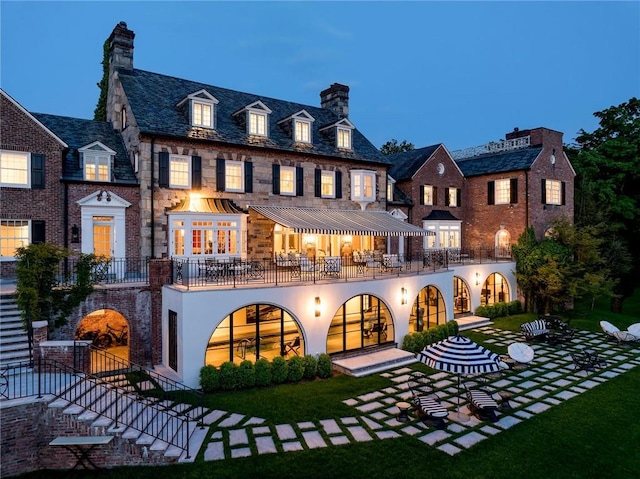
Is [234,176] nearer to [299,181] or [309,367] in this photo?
[299,181]

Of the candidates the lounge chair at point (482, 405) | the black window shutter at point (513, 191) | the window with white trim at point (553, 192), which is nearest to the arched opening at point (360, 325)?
the lounge chair at point (482, 405)

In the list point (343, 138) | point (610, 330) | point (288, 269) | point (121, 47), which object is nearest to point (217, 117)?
point (121, 47)

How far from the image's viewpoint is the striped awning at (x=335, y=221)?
69.0 ft

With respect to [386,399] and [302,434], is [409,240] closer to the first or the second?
[386,399]

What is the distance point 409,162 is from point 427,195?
11.6 feet

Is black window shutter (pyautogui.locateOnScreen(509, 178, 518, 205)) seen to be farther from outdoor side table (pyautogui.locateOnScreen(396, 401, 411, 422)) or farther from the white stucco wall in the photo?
outdoor side table (pyautogui.locateOnScreen(396, 401, 411, 422))

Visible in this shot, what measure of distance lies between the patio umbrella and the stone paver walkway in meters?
1.20

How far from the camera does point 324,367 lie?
17188 millimetres

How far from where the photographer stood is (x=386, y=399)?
14.7 metres

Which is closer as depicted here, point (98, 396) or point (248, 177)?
point (98, 396)

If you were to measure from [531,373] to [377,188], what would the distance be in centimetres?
1640

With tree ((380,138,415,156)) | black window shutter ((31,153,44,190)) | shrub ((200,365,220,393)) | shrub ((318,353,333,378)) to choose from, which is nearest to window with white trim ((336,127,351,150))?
shrub ((318,353,333,378))

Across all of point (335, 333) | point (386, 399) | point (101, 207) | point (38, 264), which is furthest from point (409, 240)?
point (38, 264)

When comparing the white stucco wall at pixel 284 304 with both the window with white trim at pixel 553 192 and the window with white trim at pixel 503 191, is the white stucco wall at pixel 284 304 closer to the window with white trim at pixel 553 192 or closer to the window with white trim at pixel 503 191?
the window with white trim at pixel 503 191
